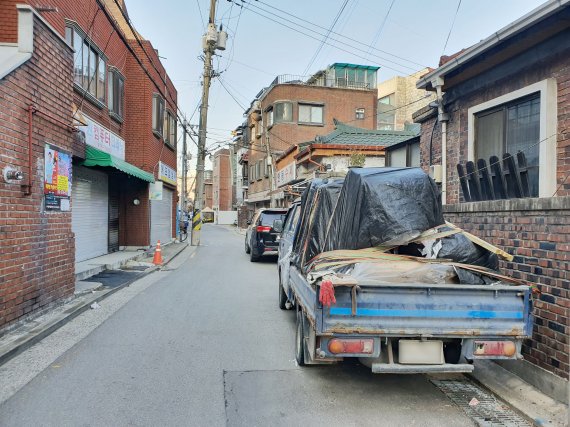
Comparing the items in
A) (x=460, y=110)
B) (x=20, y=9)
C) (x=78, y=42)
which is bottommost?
(x=460, y=110)

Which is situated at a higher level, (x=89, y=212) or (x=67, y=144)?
(x=67, y=144)

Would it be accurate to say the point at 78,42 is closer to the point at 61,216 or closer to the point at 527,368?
the point at 61,216

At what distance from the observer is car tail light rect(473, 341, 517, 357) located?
368 cm

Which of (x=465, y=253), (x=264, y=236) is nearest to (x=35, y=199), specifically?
(x=465, y=253)

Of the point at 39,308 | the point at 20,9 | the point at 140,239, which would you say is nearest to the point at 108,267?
the point at 140,239

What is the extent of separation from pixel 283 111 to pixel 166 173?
55.0ft

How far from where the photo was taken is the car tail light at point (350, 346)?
11.9ft

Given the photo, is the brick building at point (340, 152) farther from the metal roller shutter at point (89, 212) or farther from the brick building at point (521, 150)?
the brick building at point (521, 150)

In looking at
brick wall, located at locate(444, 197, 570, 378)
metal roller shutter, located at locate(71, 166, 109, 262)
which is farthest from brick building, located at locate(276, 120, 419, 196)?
brick wall, located at locate(444, 197, 570, 378)

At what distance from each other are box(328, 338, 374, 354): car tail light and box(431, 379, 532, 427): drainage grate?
1.06 m

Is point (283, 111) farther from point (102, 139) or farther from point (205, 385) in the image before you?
point (205, 385)

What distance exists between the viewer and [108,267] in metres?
11.9

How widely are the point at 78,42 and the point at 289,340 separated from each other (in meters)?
9.99

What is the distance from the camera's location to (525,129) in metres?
6.22
